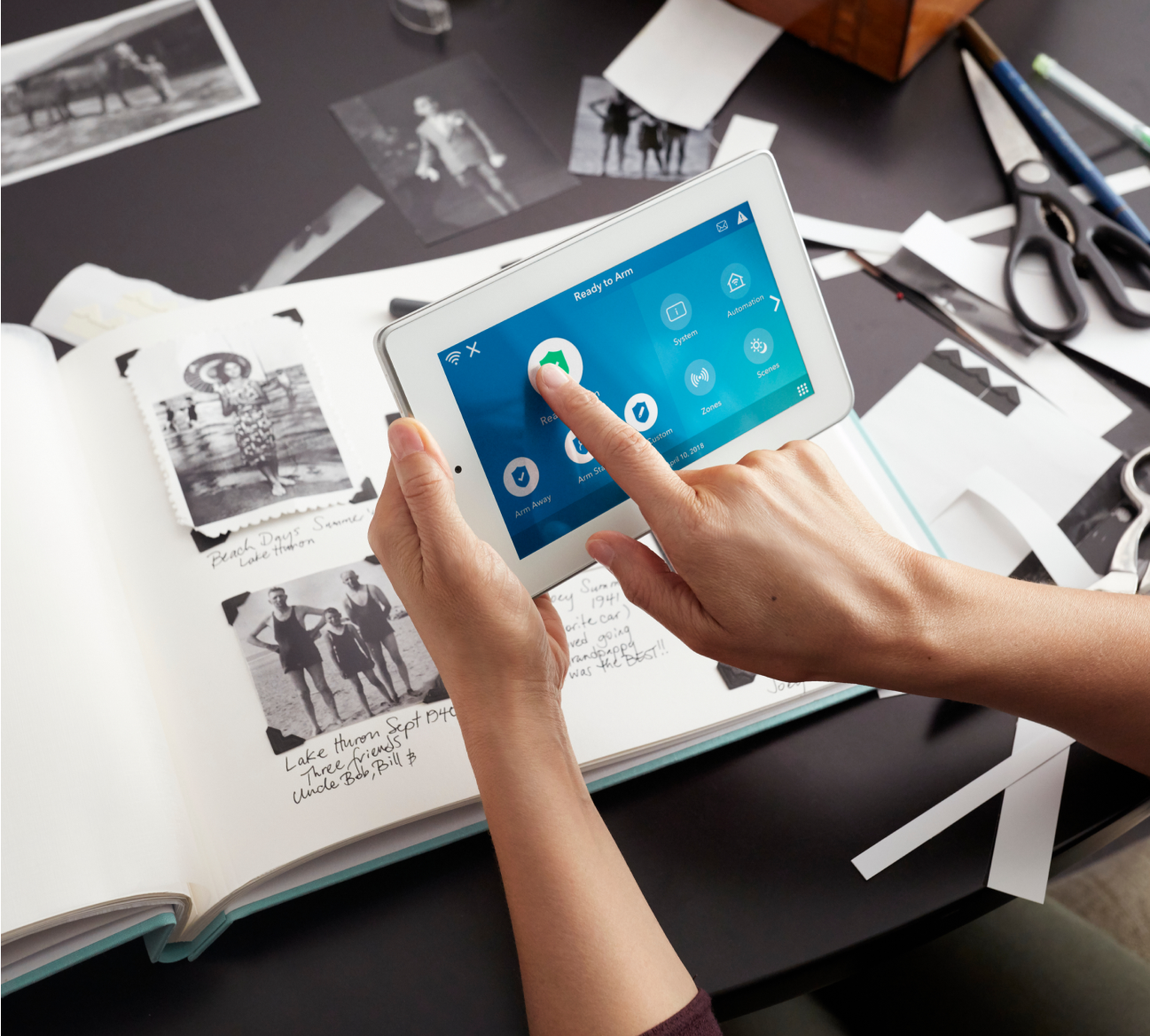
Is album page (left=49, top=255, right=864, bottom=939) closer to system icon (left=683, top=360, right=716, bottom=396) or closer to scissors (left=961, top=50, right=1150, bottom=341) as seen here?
system icon (left=683, top=360, right=716, bottom=396)

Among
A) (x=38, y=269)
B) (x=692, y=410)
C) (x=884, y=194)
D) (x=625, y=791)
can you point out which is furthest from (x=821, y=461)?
(x=38, y=269)

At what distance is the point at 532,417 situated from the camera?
53 centimetres

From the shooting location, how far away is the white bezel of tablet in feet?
1.65

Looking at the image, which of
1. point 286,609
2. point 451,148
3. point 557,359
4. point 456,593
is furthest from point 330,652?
point 451,148

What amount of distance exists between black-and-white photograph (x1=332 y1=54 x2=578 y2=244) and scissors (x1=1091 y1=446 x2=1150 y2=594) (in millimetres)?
531

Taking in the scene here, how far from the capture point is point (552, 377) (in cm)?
51

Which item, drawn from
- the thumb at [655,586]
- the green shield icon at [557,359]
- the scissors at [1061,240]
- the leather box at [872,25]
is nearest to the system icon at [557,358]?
the green shield icon at [557,359]

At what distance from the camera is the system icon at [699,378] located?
568 mm

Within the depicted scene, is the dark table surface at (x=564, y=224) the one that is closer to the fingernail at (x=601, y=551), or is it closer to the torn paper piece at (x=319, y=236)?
the torn paper piece at (x=319, y=236)

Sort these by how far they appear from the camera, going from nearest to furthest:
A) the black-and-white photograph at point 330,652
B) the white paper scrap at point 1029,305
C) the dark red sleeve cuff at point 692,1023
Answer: the dark red sleeve cuff at point 692,1023 < the black-and-white photograph at point 330,652 < the white paper scrap at point 1029,305

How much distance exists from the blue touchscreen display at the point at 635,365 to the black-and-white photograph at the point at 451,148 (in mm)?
312

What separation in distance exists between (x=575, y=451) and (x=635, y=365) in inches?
2.6

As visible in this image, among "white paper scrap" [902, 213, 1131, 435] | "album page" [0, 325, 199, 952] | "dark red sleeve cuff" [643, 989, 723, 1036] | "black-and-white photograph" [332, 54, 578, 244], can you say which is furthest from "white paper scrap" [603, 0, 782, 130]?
"dark red sleeve cuff" [643, 989, 723, 1036]

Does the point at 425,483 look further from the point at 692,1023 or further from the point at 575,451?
the point at 692,1023
